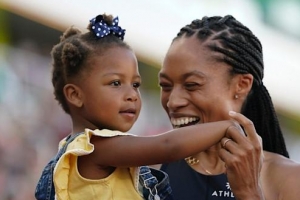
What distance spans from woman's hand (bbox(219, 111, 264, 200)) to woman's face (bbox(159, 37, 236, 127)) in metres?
0.33

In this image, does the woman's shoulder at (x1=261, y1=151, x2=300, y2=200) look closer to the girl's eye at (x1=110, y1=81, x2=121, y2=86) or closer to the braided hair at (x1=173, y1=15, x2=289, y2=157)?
the braided hair at (x1=173, y1=15, x2=289, y2=157)

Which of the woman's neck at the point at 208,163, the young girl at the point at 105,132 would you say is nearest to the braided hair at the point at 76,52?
the young girl at the point at 105,132

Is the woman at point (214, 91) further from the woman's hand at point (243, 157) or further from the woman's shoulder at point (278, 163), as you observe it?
the woman's hand at point (243, 157)

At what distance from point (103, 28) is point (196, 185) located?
712 mm

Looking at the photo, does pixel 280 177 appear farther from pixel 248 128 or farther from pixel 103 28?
pixel 103 28

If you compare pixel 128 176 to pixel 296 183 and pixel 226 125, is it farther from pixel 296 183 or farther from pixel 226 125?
pixel 296 183

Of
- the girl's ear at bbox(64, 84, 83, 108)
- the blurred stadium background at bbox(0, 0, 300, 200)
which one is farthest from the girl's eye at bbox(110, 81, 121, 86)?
the blurred stadium background at bbox(0, 0, 300, 200)

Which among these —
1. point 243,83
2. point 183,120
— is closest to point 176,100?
point 183,120

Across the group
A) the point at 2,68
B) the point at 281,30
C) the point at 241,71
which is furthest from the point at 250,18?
the point at 241,71

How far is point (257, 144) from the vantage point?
2477mm

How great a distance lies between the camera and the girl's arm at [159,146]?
7.88ft

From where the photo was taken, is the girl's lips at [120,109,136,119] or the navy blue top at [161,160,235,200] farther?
the navy blue top at [161,160,235,200]

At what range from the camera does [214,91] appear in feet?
9.35

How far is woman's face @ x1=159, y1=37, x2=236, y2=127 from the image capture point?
284cm
